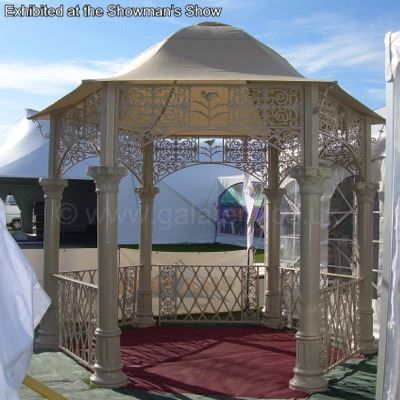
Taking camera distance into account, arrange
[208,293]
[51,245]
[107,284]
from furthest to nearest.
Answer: [208,293]
[51,245]
[107,284]

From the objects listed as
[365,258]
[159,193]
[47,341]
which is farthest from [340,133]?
[159,193]

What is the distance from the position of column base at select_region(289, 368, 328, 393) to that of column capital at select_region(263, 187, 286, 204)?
3242mm

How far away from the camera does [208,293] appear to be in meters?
8.80

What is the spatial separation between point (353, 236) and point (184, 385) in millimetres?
3383

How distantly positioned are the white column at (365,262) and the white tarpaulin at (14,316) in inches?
201

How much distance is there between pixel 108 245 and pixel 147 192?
2.89m

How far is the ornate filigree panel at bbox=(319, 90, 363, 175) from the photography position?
18.0 ft

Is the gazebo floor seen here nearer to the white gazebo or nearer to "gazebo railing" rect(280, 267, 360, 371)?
"gazebo railing" rect(280, 267, 360, 371)

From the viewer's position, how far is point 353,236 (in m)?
7.66

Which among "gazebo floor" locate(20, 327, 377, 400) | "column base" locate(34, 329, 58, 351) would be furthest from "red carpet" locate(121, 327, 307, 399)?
"column base" locate(34, 329, 58, 351)

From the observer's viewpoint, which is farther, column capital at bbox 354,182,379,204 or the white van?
the white van

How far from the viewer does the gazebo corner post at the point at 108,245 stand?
520 cm

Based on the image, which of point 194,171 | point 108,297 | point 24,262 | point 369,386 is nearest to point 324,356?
point 369,386

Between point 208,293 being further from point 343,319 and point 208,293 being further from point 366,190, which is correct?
point 366,190
